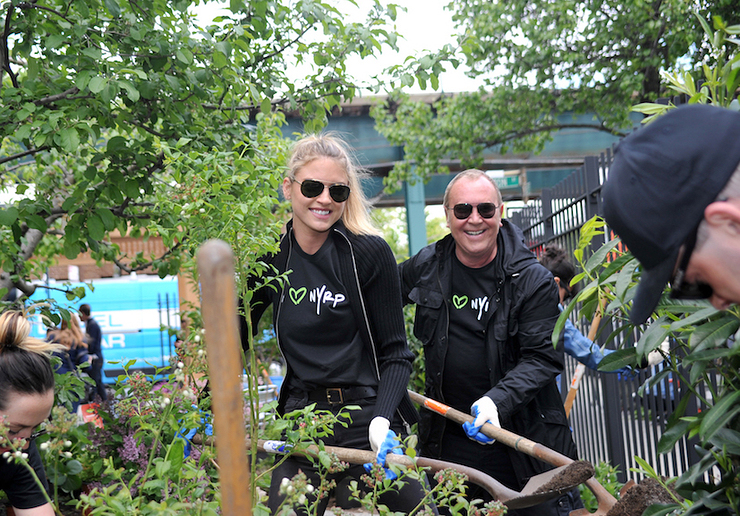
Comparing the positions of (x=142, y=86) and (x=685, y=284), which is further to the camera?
(x=142, y=86)

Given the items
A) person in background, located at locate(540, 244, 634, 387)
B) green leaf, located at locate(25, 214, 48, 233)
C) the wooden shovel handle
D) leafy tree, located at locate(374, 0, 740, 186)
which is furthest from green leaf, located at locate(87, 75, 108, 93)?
leafy tree, located at locate(374, 0, 740, 186)

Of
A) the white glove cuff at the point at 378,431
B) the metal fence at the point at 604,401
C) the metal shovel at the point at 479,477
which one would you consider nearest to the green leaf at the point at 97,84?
the metal shovel at the point at 479,477

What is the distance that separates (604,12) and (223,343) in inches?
408

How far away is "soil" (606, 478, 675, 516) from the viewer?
2.00m

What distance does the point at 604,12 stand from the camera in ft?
31.3

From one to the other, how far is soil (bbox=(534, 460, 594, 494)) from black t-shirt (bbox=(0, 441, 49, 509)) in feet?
5.92

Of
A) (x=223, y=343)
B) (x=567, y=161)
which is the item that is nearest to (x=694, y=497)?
(x=223, y=343)

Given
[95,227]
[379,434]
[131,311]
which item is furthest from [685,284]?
[131,311]

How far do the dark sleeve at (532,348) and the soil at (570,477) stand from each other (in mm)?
363

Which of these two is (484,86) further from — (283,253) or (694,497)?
(694,497)

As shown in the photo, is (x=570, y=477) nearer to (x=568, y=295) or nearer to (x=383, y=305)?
(x=383, y=305)

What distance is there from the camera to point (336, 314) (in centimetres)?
239

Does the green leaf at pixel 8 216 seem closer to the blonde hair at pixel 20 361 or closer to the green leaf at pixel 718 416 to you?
the blonde hair at pixel 20 361

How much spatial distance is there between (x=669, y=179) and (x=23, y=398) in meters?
2.10
